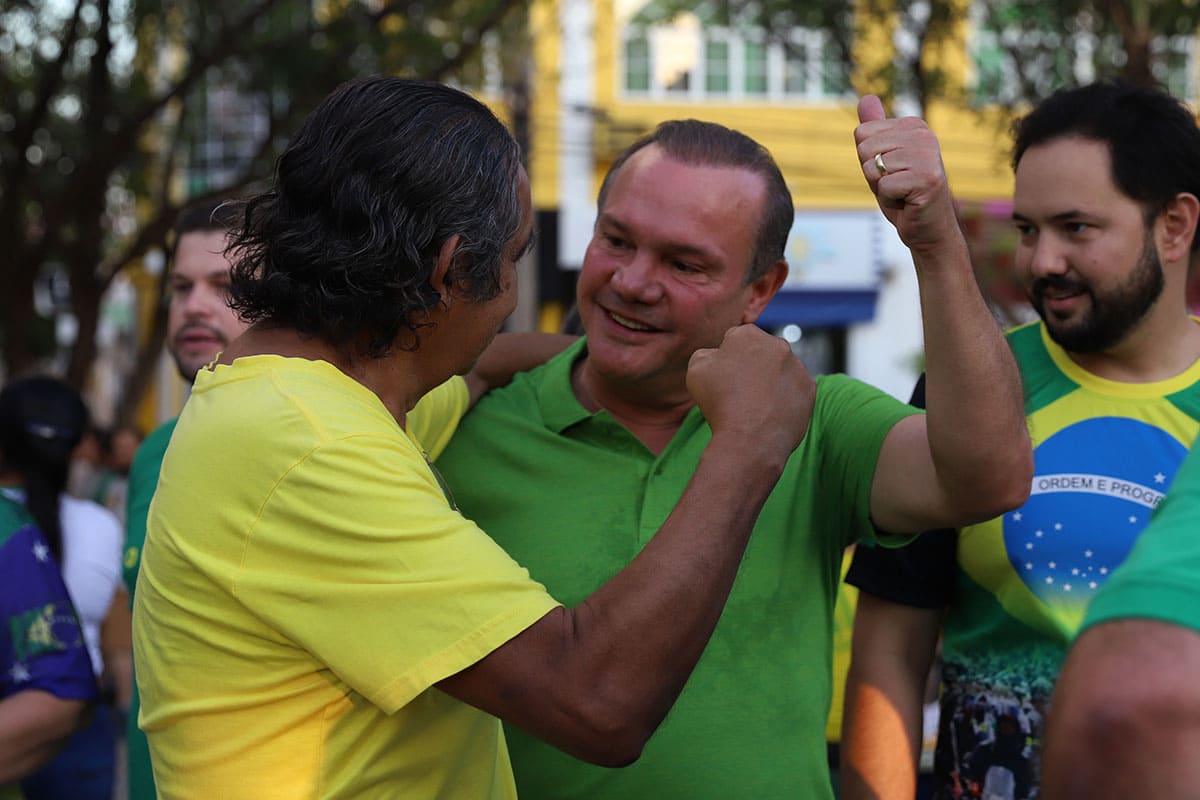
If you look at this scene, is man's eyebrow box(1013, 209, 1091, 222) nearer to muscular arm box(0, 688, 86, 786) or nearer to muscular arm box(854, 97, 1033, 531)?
muscular arm box(854, 97, 1033, 531)

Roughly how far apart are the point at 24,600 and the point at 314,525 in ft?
5.07

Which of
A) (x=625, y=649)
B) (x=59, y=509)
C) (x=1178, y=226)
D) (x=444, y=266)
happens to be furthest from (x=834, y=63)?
(x=625, y=649)

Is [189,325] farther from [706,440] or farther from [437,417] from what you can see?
[706,440]

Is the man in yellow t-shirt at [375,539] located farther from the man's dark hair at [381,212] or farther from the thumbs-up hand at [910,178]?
the thumbs-up hand at [910,178]

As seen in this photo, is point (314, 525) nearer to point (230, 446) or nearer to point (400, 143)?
point (230, 446)

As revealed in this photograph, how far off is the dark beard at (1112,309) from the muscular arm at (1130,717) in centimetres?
159

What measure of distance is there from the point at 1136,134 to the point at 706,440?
3.24ft

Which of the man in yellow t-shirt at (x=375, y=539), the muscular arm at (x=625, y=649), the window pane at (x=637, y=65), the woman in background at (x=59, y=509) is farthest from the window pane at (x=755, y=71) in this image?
the muscular arm at (x=625, y=649)

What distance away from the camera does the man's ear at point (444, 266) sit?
5.98 feet

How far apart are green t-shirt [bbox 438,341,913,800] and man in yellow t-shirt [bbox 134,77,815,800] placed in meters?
0.42

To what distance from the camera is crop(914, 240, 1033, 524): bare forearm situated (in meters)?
2.03

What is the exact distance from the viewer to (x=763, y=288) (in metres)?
2.70

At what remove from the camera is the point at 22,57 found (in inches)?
444

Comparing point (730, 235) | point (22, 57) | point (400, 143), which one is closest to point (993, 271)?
point (22, 57)
